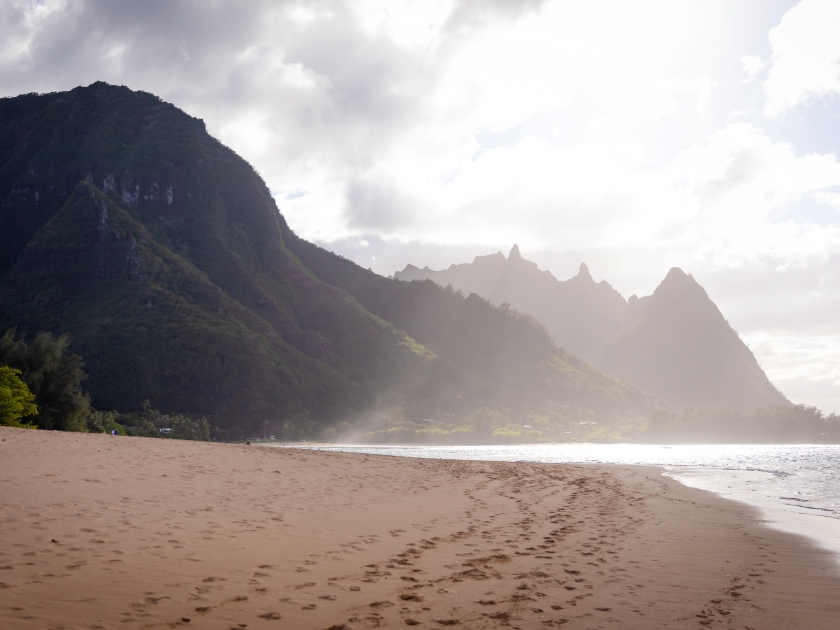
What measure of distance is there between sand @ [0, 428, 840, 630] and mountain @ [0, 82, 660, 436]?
105 m

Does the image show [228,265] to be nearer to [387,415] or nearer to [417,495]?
[387,415]

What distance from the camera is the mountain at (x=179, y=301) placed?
380 feet

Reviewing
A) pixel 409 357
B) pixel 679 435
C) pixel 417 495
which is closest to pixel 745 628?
pixel 417 495

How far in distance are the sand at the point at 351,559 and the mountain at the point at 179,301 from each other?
345ft

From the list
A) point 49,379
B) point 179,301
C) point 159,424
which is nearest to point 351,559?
point 49,379

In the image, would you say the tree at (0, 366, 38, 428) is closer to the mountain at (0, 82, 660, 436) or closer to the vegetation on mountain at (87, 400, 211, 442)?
the vegetation on mountain at (87, 400, 211, 442)

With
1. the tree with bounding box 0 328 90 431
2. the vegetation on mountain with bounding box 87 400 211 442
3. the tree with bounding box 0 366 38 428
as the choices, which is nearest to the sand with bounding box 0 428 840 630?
the tree with bounding box 0 366 38 428

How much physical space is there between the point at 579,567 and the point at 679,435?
19086cm

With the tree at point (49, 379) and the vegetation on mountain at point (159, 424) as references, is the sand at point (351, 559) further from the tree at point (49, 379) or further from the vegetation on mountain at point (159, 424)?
the vegetation on mountain at point (159, 424)

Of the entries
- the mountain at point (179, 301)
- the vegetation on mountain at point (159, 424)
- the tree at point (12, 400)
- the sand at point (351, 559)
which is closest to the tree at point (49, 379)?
the tree at point (12, 400)

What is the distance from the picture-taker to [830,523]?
17.4 meters

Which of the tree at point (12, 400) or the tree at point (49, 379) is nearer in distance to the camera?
the tree at point (12, 400)

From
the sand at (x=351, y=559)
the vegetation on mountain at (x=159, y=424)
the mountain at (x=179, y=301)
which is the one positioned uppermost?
the mountain at (x=179, y=301)

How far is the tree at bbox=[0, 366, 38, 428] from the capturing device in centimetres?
3959
